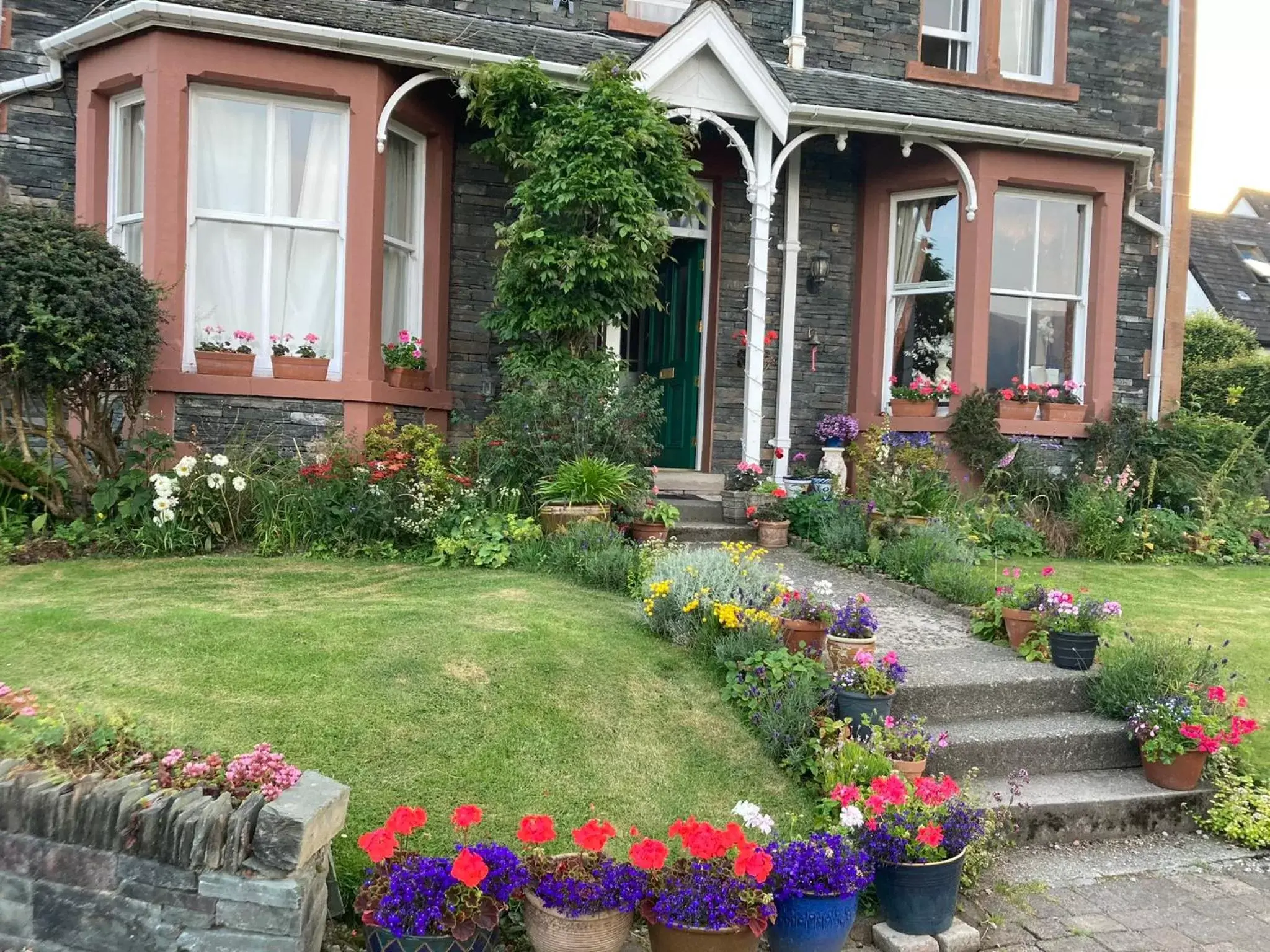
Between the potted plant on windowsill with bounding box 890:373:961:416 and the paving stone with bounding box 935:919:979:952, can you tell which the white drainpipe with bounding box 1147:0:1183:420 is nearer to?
the potted plant on windowsill with bounding box 890:373:961:416

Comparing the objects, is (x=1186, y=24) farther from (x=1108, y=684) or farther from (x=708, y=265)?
(x=1108, y=684)

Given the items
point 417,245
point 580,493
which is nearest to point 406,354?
point 417,245

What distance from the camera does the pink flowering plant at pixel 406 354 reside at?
8.27 m

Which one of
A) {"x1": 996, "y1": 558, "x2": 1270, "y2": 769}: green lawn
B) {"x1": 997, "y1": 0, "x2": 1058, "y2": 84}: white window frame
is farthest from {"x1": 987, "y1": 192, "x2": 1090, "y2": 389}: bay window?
{"x1": 996, "y1": 558, "x2": 1270, "y2": 769}: green lawn

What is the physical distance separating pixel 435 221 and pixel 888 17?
17.7ft

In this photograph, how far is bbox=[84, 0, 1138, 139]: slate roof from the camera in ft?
25.4

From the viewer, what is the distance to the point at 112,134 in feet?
26.6

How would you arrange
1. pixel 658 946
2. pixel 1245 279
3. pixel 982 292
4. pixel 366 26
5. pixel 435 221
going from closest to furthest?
pixel 658 946
pixel 366 26
pixel 435 221
pixel 982 292
pixel 1245 279

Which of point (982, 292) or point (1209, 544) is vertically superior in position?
point (982, 292)

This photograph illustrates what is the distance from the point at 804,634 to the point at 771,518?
328 centimetres

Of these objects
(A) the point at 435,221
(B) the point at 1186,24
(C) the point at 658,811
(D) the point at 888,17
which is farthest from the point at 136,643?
(B) the point at 1186,24

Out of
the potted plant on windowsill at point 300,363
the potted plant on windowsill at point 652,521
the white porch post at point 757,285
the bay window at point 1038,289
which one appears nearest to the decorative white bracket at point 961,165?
the bay window at point 1038,289

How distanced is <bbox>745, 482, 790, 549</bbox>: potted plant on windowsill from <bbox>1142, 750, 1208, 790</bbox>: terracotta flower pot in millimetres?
3828

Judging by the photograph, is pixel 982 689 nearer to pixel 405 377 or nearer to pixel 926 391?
pixel 926 391
